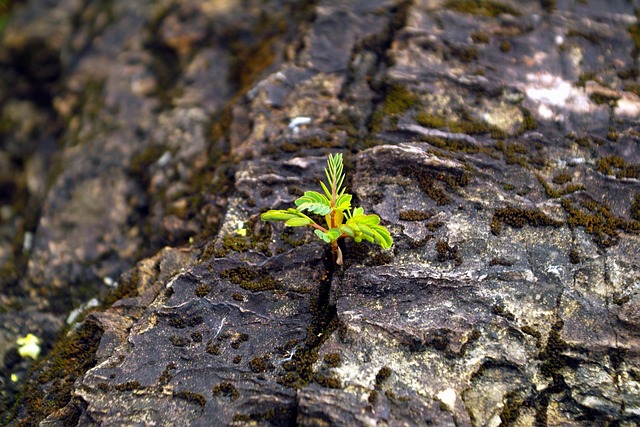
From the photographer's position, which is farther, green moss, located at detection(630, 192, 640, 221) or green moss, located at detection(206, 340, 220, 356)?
green moss, located at detection(630, 192, 640, 221)

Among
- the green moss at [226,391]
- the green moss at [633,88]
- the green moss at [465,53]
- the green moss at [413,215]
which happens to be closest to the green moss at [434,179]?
the green moss at [413,215]

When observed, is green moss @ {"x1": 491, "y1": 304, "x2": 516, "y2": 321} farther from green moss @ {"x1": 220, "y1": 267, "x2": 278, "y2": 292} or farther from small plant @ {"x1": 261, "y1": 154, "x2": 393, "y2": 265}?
green moss @ {"x1": 220, "y1": 267, "x2": 278, "y2": 292}

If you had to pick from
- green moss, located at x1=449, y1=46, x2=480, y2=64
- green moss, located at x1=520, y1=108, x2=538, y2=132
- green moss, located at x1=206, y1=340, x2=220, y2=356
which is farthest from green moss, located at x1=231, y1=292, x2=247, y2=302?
green moss, located at x1=449, y1=46, x2=480, y2=64

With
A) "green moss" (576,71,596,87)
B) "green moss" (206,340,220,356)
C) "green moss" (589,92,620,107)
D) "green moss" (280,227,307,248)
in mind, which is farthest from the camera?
"green moss" (576,71,596,87)

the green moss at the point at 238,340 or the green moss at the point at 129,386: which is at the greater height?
the green moss at the point at 129,386

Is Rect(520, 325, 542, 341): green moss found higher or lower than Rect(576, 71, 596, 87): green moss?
lower

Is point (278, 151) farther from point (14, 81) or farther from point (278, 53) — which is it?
point (14, 81)

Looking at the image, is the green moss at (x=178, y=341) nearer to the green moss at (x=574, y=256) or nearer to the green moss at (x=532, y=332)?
the green moss at (x=532, y=332)
